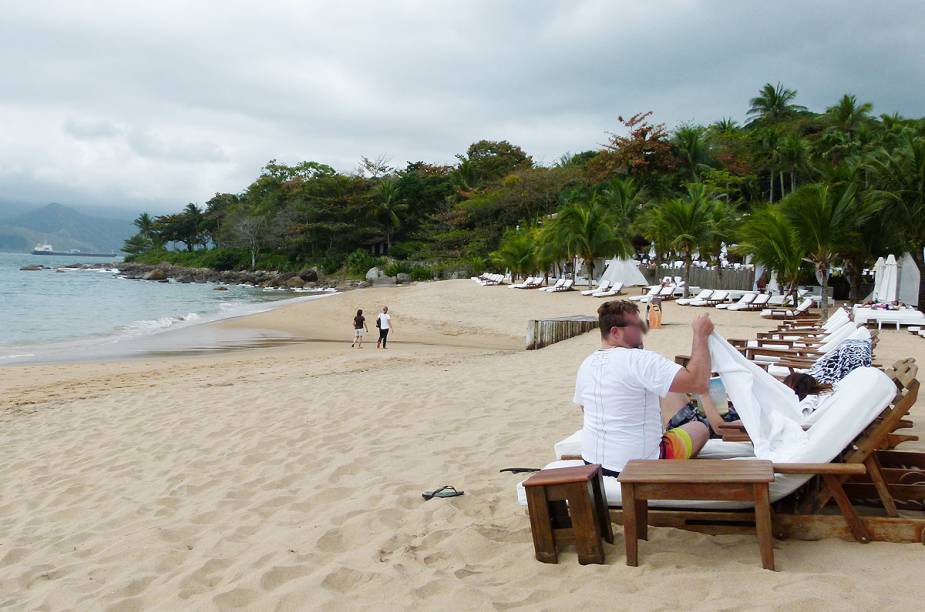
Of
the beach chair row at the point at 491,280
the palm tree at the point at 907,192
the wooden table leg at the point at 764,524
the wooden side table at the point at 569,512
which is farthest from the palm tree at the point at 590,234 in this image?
the wooden table leg at the point at 764,524

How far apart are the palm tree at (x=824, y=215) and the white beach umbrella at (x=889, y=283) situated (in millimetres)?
1230

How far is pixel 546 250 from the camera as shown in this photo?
1296 inches

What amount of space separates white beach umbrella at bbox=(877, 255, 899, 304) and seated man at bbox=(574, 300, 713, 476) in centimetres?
1575

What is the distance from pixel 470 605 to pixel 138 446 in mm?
4586

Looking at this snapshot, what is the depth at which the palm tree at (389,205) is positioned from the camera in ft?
199

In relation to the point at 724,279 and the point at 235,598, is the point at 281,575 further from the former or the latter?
the point at 724,279

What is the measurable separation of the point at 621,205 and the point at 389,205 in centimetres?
2845

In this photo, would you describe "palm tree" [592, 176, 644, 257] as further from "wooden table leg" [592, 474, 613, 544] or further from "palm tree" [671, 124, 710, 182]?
"wooden table leg" [592, 474, 613, 544]

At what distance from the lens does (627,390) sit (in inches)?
127

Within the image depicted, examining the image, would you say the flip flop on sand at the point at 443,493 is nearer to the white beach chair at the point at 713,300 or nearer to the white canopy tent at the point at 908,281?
the white canopy tent at the point at 908,281

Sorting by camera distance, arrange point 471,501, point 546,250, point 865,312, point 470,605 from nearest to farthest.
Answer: point 470,605 → point 471,501 → point 865,312 → point 546,250

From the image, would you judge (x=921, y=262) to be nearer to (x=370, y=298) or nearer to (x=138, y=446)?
(x=138, y=446)

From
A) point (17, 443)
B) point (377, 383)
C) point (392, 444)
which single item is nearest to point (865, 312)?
point (377, 383)

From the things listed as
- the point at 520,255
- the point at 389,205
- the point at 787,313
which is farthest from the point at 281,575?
the point at 389,205
